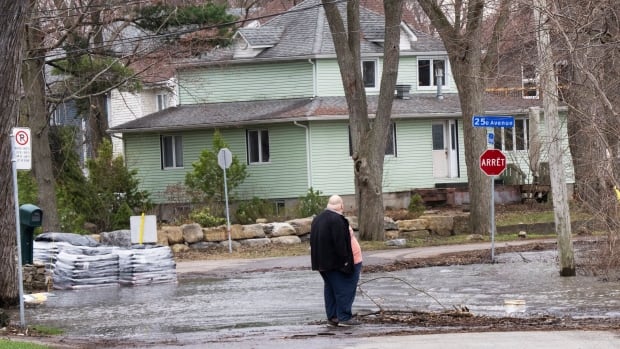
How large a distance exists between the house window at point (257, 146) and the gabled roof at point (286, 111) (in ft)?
3.12

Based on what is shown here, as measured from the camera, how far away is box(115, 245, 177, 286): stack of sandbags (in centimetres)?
2445

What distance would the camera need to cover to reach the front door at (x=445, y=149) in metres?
47.5

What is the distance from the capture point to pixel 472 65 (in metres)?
34.2

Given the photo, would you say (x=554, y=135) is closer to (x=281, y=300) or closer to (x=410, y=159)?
(x=281, y=300)

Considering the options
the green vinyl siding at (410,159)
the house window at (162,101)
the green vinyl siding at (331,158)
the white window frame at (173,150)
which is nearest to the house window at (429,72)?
the green vinyl siding at (410,159)

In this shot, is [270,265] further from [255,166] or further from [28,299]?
[255,166]

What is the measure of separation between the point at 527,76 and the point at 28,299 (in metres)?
11.9

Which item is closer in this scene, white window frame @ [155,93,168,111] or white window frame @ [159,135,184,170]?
white window frame @ [159,135,184,170]

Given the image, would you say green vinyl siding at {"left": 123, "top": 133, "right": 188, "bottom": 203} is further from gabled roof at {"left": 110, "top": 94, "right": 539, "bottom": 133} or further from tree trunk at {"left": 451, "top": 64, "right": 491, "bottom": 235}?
tree trunk at {"left": 451, "top": 64, "right": 491, "bottom": 235}

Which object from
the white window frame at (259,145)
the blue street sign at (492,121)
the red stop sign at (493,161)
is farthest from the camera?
the white window frame at (259,145)

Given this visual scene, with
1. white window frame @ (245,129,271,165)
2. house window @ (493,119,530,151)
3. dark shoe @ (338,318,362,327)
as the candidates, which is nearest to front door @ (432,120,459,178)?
house window @ (493,119,530,151)

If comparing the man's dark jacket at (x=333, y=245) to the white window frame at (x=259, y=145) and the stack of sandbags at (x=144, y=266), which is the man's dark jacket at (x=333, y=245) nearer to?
the stack of sandbags at (x=144, y=266)

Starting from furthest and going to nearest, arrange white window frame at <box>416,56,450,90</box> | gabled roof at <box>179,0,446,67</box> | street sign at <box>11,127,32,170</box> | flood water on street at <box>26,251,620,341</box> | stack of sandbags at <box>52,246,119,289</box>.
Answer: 1. white window frame at <box>416,56,450,90</box>
2. gabled roof at <box>179,0,446,67</box>
3. stack of sandbags at <box>52,246,119,289</box>
4. street sign at <box>11,127,32,170</box>
5. flood water on street at <box>26,251,620,341</box>

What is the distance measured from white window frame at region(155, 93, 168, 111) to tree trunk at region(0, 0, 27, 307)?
1451 inches
